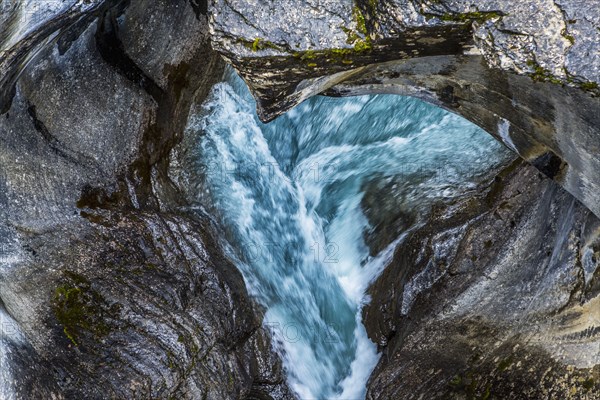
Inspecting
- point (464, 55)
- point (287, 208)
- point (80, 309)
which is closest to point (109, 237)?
point (80, 309)

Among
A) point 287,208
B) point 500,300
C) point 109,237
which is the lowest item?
point 500,300

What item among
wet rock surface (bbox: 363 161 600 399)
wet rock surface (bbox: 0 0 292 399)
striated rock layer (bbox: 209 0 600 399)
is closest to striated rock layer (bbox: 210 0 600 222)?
striated rock layer (bbox: 209 0 600 399)

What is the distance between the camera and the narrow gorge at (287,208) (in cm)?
317

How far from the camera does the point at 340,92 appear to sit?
422 cm

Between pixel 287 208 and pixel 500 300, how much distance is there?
1958 millimetres

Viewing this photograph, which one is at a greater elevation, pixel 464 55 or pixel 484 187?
pixel 464 55

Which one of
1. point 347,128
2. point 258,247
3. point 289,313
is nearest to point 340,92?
point 347,128

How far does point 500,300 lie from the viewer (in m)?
4.32

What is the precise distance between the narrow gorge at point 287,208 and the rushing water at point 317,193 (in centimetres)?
2

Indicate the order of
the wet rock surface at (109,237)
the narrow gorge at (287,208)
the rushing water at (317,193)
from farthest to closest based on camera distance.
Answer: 1. the rushing water at (317,193)
2. the wet rock surface at (109,237)
3. the narrow gorge at (287,208)

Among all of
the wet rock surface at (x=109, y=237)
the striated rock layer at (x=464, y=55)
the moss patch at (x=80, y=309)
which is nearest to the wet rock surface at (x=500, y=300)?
the striated rock layer at (x=464, y=55)

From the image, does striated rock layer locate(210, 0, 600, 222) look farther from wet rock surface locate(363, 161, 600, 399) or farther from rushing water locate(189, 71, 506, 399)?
rushing water locate(189, 71, 506, 399)

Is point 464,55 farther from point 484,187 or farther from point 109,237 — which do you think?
point 109,237

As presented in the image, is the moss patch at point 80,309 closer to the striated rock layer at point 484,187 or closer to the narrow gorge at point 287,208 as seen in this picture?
the narrow gorge at point 287,208
